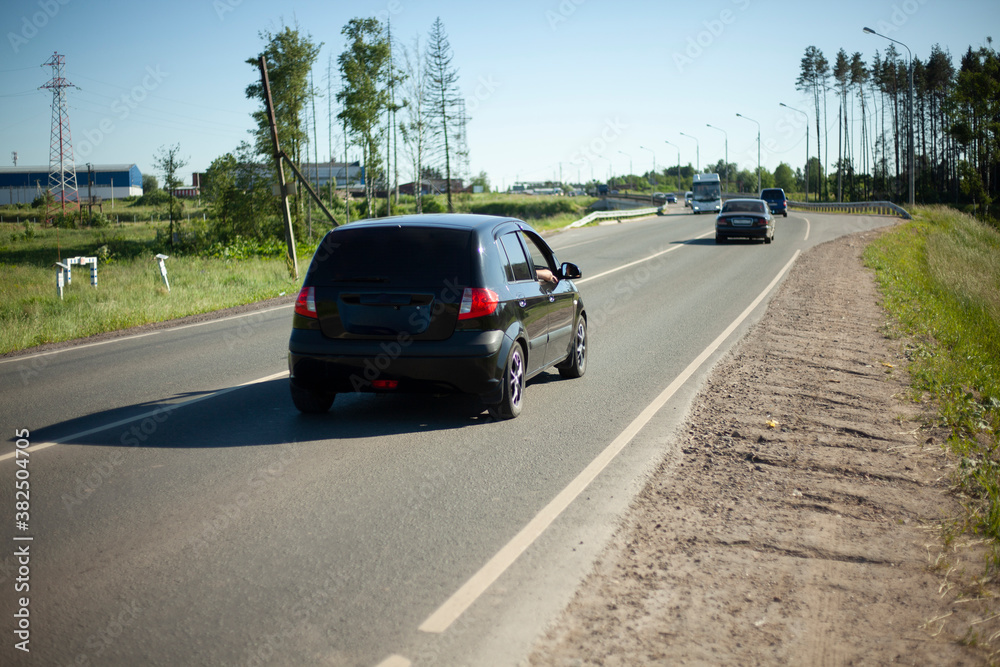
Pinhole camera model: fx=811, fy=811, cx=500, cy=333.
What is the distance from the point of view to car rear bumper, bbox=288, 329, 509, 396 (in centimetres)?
656

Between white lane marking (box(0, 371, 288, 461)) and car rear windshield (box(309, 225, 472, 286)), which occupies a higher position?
car rear windshield (box(309, 225, 472, 286))

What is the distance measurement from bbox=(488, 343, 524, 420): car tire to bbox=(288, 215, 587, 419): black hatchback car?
13 mm

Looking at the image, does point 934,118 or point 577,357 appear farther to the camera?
point 934,118

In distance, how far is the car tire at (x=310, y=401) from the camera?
7.11 meters

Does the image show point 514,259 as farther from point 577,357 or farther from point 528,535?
point 528,535

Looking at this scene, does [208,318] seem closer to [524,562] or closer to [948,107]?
[524,562]

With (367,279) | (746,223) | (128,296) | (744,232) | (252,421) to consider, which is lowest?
(252,421)

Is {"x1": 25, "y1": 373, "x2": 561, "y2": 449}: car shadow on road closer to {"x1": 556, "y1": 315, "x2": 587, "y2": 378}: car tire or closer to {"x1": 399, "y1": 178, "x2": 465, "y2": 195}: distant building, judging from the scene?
{"x1": 556, "y1": 315, "x2": 587, "y2": 378}: car tire

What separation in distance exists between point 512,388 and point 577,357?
2.07 meters

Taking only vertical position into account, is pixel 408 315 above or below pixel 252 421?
above

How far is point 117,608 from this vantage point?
365 cm

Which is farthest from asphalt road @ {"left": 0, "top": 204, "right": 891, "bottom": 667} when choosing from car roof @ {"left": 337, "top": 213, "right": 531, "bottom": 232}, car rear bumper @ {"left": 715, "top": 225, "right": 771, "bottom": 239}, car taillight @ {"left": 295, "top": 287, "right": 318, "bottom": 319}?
car rear bumper @ {"left": 715, "top": 225, "right": 771, "bottom": 239}

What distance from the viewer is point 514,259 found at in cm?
759

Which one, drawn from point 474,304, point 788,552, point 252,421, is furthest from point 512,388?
point 788,552
